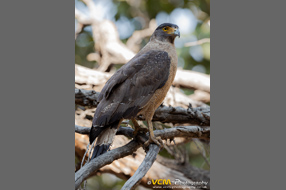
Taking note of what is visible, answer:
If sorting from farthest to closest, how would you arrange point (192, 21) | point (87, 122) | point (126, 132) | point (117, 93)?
point (87, 122)
point (192, 21)
point (126, 132)
point (117, 93)

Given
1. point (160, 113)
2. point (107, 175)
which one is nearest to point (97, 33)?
point (160, 113)

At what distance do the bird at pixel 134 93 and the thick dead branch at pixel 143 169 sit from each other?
0.61ft

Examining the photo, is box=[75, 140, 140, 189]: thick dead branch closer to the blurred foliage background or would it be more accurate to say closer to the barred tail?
the barred tail

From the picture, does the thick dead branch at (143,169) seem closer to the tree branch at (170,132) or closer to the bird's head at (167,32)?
the tree branch at (170,132)

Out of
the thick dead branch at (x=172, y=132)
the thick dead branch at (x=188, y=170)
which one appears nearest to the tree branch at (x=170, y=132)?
the thick dead branch at (x=172, y=132)

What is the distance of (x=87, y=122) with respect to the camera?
581 centimetres

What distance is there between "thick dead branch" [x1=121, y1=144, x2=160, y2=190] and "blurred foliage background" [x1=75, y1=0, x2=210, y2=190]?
1.61 meters

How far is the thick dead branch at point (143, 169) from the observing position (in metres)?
3.31

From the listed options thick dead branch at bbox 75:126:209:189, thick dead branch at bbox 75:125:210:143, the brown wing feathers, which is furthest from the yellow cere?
thick dead branch at bbox 75:126:209:189

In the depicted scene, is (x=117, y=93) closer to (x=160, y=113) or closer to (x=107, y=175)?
(x=160, y=113)

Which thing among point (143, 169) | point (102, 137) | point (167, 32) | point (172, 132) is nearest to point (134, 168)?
point (172, 132)

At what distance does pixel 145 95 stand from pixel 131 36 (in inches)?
112

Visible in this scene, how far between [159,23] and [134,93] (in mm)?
2053

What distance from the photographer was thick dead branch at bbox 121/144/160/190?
3.31 meters
